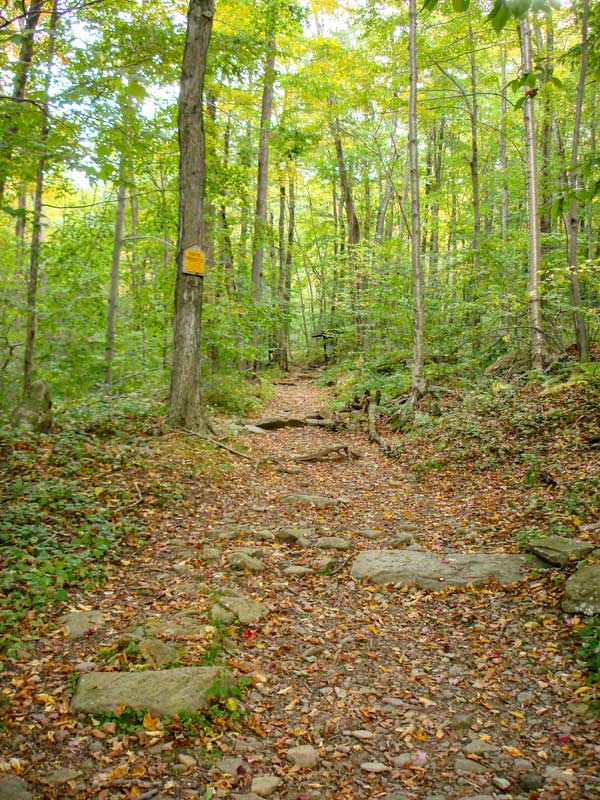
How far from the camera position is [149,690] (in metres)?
2.88

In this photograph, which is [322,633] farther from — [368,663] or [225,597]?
[225,597]

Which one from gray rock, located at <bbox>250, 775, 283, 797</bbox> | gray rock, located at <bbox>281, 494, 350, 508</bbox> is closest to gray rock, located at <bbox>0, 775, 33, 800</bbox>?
gray rock, located at <bbox>250, 775, 283, 797</bbox>

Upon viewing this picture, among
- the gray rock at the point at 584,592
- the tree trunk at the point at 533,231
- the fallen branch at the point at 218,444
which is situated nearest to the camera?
the gray rock at the point at 584,592

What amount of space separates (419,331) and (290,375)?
13244mm

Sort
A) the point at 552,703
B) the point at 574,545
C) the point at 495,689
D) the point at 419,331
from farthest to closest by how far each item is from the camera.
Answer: the point at 419,331
the point at 574,545
the point at 495,689
the point at 552,703

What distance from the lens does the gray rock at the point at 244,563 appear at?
4.72 meters

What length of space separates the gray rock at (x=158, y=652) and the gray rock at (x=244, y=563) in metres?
1.43

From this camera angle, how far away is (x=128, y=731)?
8.82 ft

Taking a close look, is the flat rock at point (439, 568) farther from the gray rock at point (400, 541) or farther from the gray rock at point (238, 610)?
the gray rock at point (238, 610)

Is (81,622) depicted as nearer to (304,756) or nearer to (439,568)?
(304,756)

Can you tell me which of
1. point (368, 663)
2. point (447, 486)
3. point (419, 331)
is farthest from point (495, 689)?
point (419, 331)

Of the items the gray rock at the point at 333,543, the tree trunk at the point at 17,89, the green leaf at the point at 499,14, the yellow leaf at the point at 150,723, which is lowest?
the yellow leaf at the point at 150,723

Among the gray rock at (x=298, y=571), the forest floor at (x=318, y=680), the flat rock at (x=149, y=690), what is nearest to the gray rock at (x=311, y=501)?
the forest floor at (x=318, y=680)

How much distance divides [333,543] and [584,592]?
2342 millimetres
